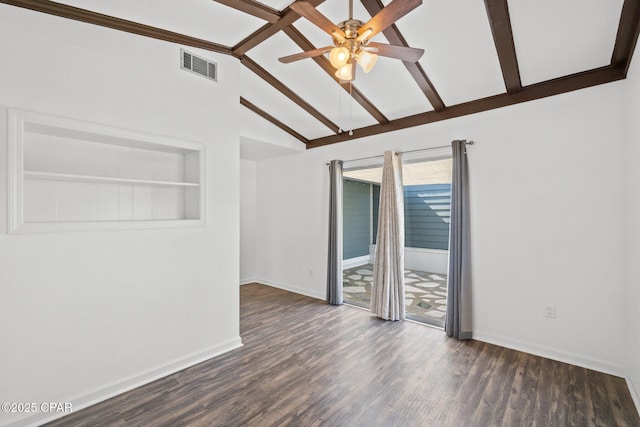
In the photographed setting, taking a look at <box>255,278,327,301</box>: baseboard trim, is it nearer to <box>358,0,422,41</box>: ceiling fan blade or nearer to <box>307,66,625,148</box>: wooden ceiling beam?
<box>307,66,625,148</box>: wooden ceiling beam

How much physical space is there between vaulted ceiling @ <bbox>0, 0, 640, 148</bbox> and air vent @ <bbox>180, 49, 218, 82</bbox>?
0.42 feet

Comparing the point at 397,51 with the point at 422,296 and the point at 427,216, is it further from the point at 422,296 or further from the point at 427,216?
the point at 422,296

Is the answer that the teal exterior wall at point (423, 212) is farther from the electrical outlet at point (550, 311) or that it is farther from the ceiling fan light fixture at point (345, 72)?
the ceiling fan light fixture at point (345, 72)

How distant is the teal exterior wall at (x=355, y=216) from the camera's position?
4791 mm

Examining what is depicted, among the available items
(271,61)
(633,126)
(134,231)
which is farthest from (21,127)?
(633,126)

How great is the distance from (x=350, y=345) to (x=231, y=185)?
83.9 inches

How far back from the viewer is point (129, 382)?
2.31 m

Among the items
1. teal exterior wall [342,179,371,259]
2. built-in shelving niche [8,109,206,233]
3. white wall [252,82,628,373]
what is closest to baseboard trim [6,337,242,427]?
built-in shelving niche [8,109,206,233]

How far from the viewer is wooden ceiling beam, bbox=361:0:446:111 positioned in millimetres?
2158

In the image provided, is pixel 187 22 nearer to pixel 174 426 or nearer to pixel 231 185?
pixel 231 185

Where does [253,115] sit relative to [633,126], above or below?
above

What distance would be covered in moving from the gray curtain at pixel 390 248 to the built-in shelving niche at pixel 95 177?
2.32 meters

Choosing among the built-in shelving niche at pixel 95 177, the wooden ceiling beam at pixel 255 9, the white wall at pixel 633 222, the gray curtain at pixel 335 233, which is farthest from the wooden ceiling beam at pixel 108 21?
the white wall at pixel 633 222

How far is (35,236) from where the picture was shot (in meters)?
1.94
